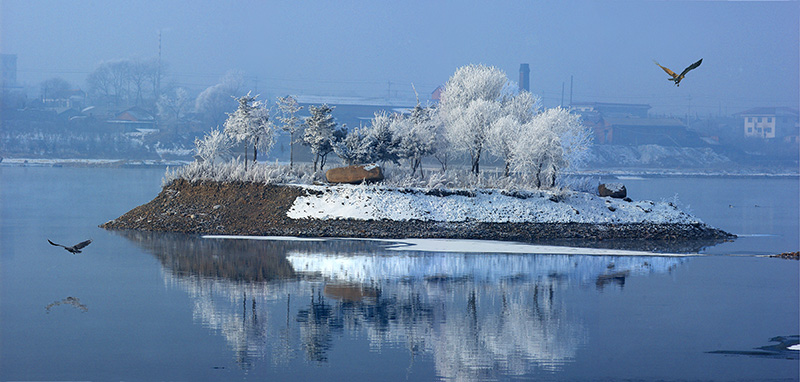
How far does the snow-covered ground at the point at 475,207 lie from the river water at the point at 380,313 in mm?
4082

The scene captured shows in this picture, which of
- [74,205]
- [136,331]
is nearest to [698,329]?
[136,331]

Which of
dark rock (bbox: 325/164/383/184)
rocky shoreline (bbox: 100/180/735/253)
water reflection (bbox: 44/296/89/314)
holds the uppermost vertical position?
dark rock (bbox: 325/164/383/184)

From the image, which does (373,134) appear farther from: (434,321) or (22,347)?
(22,347)

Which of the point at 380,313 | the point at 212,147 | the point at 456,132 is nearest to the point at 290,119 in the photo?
the point at 212,147

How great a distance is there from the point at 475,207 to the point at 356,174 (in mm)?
5654

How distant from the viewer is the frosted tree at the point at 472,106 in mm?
44031

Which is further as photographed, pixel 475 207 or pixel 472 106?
→ pixel 472 106

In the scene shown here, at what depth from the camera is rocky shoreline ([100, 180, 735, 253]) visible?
110 feet

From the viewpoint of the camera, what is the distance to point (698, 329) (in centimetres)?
1745

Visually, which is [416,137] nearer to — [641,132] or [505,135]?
[505,135]

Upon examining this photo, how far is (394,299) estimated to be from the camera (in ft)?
65.2

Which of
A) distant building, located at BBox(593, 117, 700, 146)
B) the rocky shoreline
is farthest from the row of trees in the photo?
distant building, located at BBox(593, 117, 700, 146)

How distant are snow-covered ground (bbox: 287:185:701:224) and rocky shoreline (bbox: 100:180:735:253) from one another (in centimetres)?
38

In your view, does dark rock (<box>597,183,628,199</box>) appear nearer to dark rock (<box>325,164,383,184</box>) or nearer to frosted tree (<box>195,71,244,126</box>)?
dark rock (<box>325,164,383,184</box>)
